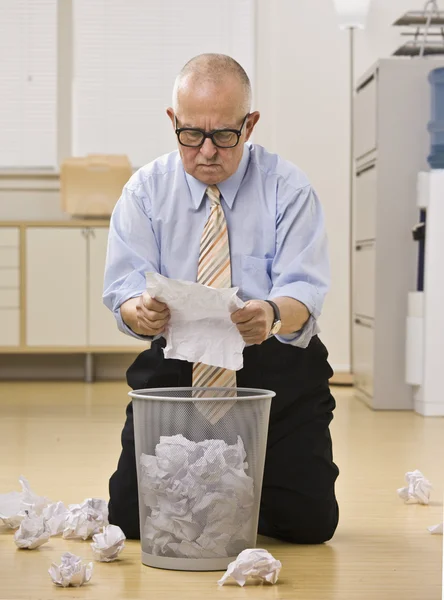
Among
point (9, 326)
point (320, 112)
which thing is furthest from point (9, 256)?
point (320, 112)

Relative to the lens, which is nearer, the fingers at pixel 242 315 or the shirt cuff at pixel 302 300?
→ the fingers at pixel 242 315

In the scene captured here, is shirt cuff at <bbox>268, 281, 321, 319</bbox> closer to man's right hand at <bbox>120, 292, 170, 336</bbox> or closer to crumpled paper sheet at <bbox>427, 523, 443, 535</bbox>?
man's right hand at <bbox>120, 292, 170, 336</bbox>

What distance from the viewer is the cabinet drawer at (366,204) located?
14.0ft

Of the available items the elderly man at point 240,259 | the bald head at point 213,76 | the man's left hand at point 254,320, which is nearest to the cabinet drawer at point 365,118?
the elderly man at point 240,259

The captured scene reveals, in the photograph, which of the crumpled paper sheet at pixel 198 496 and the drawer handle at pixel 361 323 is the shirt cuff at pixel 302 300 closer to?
the crumpled paper sheet at pixel 198 496

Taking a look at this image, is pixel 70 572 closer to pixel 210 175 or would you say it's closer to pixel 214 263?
pixel 214 263

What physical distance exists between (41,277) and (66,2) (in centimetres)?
151

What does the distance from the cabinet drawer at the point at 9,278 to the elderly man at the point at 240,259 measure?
337 centimetres

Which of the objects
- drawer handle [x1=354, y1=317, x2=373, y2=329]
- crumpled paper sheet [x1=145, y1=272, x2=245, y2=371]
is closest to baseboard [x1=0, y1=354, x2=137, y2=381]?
drawer handle [x1=354, y1=317, x2=373, y2=329]

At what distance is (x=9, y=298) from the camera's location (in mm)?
5297

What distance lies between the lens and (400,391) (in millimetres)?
4227

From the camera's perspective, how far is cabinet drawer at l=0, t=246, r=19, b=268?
5.29 metres

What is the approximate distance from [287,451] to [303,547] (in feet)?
0.59

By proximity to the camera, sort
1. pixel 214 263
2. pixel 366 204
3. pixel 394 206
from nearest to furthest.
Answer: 1. pixel 214 263
2. pixel 394 206
3. pixel 366 204
